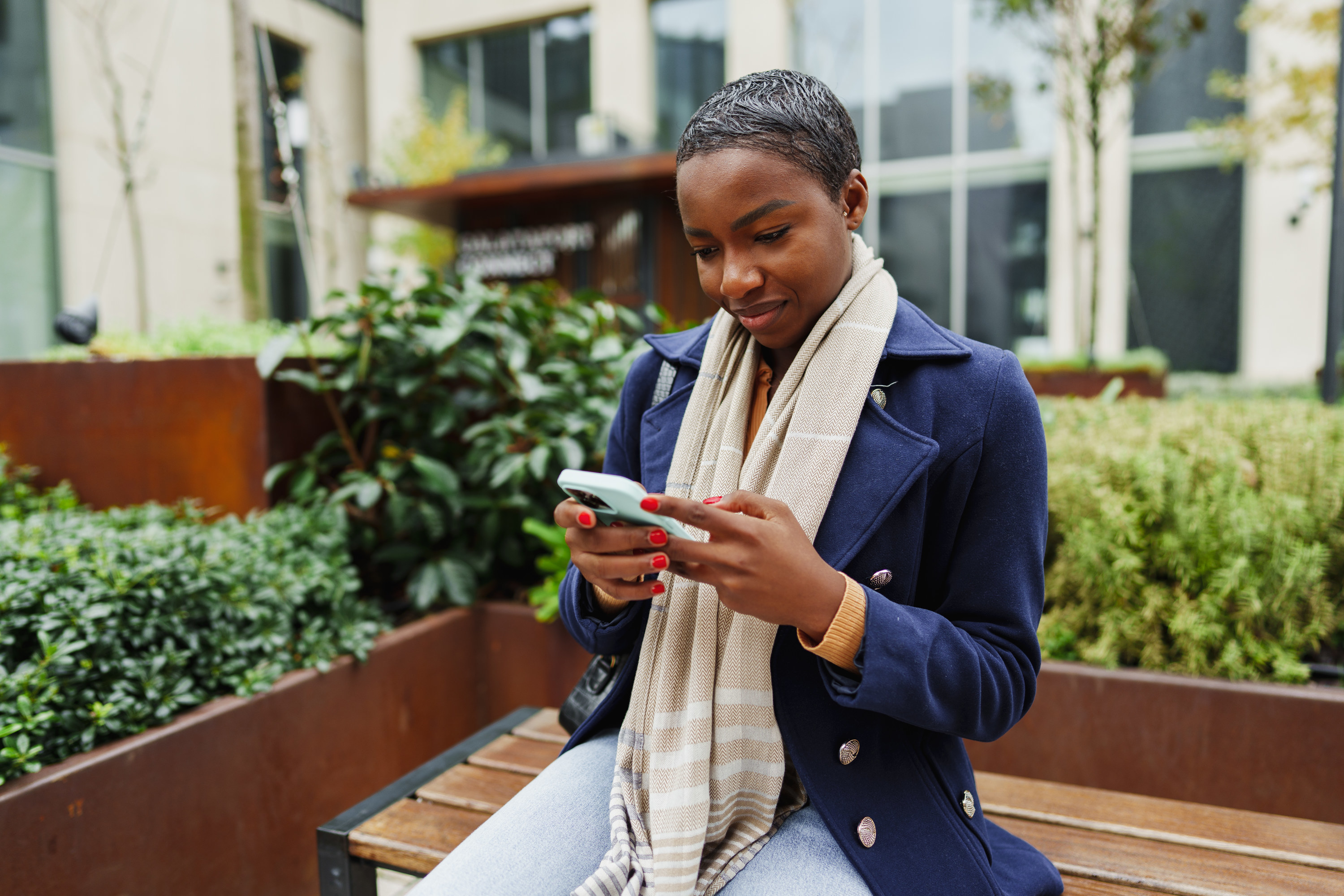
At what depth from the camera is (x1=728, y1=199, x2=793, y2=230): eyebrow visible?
3.87 feet

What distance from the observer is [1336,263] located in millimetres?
4734

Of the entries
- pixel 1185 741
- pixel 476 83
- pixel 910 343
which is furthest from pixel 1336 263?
pixel 476 83

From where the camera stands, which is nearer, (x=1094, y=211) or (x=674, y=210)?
(x=1094, y=211)

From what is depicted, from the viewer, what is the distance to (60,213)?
34.3 feet

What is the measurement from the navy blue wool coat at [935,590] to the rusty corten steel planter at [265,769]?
64.0 inches

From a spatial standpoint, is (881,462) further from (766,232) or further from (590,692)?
(590,692)

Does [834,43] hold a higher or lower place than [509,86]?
lower

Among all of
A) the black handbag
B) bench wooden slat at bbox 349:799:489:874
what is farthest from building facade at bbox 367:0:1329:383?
bench wooden slat at bbox 349:799:489:874

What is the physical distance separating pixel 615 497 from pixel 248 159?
516 centimetres

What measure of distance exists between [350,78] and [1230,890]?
1888 cm

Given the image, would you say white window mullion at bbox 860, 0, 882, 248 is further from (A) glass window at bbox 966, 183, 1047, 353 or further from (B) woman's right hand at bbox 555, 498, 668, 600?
(B) woman's right hand at bbox 555, 498, 668, 600

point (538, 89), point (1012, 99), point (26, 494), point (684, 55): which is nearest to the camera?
point (26, 494)

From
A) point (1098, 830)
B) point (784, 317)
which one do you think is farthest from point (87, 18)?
point (1098, 830)

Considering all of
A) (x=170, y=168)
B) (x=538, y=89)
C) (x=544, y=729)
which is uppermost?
(x=538, y=89)
